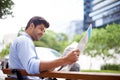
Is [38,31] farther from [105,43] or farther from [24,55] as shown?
[105,43]

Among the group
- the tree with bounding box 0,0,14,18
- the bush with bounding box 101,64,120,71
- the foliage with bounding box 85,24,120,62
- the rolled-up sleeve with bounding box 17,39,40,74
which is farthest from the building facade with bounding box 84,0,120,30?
the rolled-up sleeve with bounding box 17,39,40,74

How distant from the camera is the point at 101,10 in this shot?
136ft

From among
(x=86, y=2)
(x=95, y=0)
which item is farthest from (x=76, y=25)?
(x=95, y=0)

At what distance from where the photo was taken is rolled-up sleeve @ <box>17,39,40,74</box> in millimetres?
1063

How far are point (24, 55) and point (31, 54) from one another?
3 cm

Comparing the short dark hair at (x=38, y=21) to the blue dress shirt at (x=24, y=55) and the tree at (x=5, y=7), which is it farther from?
the tree at (x=5, y=7)

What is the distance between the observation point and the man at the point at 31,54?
1.02 metres

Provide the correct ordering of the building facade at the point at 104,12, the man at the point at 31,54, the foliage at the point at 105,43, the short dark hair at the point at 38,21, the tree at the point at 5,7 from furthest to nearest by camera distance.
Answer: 1. the building facade at the point at 104,12
2. the foliage at the point at 105,43
3. the tree at the point at 5,7
4. the short dark hair at the point at 38,21
5. the man at the point at 31,54

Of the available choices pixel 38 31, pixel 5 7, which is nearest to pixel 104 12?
pixel 5 7

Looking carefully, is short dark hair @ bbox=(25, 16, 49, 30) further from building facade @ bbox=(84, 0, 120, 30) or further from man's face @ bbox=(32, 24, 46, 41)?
building facade @ bbox=(84, 0, 120, 30)

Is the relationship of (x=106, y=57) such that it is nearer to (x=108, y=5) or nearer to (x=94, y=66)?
(x=94, y=66)

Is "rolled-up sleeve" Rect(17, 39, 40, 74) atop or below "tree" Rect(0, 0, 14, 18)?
below

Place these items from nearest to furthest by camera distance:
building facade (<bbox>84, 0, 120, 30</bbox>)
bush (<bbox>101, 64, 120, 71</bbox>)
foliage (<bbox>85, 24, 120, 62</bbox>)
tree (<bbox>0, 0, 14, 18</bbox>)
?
tree (<bbox>0, 0, 14, 18</bbox>)
foliage (<bbox>85, 24, 120, 62</bbox>)
bush (<bbox>101, 64, 120, 71</bbox>)
building facade (<bbox>84, 0, 120, 30</bbox>)

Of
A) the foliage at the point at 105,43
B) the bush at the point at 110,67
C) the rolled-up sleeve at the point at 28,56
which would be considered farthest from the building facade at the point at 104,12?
the rolled-up sleeve at the point at 28,56
